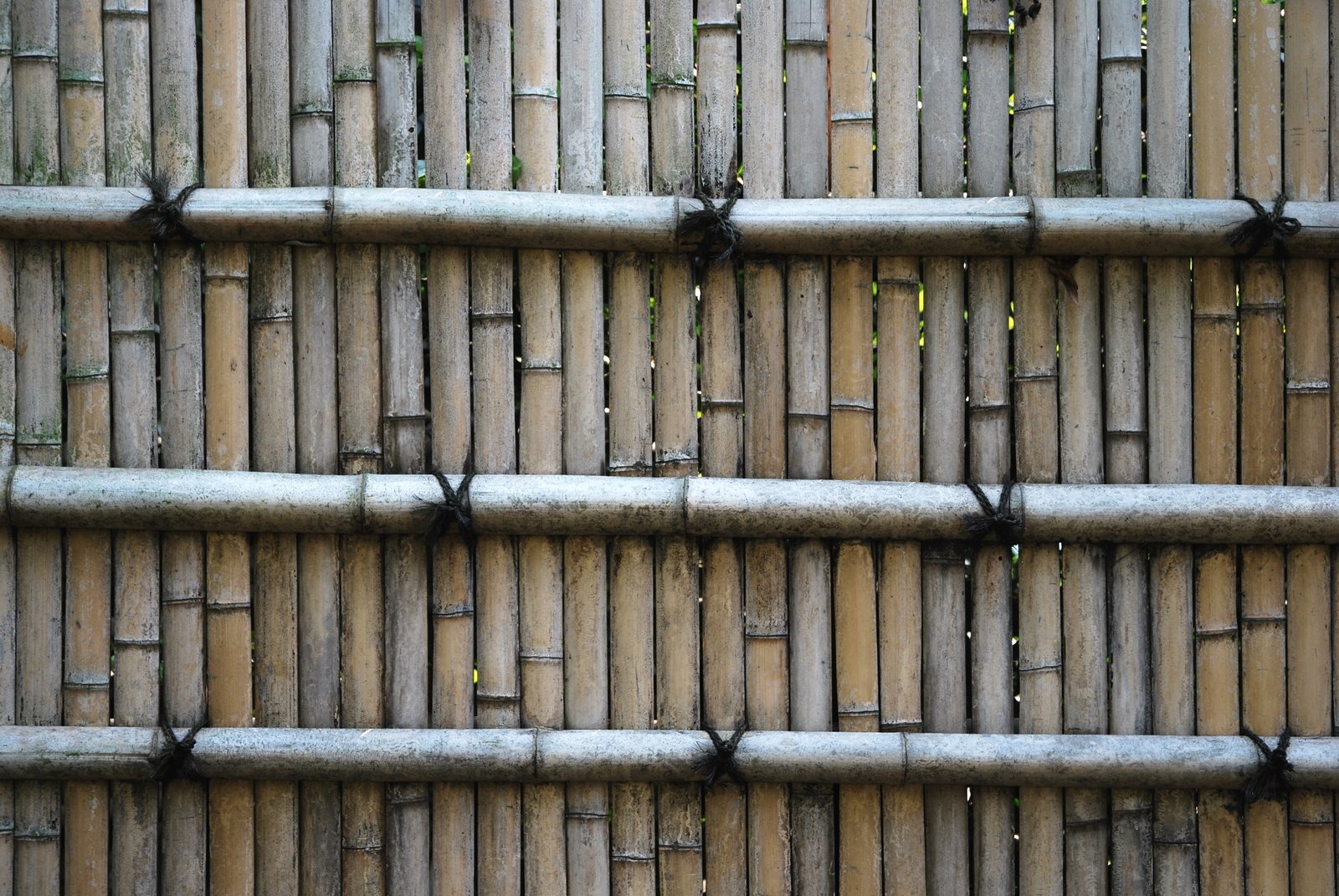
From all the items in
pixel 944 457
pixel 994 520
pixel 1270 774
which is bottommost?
pixel 1270 774

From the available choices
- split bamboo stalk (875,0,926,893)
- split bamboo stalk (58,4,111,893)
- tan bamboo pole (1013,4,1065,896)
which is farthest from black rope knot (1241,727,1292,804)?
split bamboo stalk (58,4,111,893)

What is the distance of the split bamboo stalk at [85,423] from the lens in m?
2.39

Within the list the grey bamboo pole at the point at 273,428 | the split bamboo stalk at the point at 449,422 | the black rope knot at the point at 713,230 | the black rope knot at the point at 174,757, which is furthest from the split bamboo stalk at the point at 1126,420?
the black rope knot at the point at 174,757

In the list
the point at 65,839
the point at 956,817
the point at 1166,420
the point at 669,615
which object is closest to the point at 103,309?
the point at 65,839

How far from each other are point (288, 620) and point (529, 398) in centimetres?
69

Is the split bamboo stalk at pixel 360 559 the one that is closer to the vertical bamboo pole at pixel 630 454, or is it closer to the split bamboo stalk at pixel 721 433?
the vertical bamboo pole at pixel 630 454

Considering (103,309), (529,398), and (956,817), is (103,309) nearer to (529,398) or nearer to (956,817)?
(529,398)

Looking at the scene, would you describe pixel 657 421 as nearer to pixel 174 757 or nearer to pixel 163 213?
pixel 163 213

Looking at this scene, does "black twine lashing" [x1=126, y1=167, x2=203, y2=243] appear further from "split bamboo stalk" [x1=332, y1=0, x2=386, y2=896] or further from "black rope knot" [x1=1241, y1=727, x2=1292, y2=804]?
"black rope knot" [x1=1241, y1=727, x2=1292, y2=804]

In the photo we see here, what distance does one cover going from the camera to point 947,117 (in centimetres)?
246

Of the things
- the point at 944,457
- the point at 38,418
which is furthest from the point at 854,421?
the point at 38,418

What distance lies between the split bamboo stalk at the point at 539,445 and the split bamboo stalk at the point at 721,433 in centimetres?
31

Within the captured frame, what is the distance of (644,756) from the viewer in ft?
7.75

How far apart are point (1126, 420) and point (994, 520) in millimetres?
383
